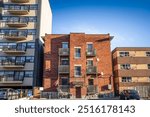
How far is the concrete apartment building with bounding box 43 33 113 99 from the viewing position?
32125mm

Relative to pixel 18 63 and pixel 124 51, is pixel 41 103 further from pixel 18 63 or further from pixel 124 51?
pixel 124 51

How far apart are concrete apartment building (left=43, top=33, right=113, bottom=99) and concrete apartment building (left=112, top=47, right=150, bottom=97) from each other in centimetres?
370

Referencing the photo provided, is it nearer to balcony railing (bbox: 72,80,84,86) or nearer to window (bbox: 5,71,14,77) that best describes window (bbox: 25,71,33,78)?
window (bbox: 5,71,14,77)

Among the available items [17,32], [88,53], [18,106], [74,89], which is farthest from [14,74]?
[18,106]

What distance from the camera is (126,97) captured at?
23.6m

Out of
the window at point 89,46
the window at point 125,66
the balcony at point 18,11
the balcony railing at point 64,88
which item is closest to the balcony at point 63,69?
the balcony railing at point 64,88

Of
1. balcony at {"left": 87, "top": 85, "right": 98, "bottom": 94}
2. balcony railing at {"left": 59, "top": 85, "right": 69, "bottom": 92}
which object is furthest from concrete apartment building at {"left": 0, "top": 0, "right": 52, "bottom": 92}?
balcony at {"left": 87, "top": 85, "right": 98, "bottom": 94}

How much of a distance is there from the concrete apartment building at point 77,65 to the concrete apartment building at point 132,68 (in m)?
3.70

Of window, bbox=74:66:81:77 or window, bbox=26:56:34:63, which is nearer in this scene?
window, bbox=74:66:81:77

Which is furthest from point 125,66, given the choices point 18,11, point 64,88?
Answer: point 18,11

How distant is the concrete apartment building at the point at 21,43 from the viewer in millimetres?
34031

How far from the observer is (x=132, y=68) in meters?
36.4

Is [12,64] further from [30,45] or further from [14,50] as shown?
[30,45]

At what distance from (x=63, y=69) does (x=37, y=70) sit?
5.56m
